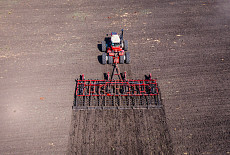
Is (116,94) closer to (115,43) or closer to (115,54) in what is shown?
(115,54)

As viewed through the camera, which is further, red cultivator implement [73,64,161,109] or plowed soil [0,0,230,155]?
red cultivator implement [73,64,161,109]

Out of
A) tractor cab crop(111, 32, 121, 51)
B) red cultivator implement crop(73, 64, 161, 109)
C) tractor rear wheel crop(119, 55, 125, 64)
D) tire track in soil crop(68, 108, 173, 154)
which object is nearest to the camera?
tire track in soil crop(68, 108, 173, 154)

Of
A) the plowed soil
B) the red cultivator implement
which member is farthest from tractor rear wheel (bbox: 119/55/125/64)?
the red cultivator implement

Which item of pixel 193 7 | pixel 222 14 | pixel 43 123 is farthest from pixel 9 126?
pixel 222 14

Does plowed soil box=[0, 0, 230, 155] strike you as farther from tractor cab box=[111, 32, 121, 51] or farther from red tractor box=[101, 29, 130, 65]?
tractor cab box=[111, 32, 121, 51]

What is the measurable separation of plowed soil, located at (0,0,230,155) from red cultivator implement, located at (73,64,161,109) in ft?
1.75

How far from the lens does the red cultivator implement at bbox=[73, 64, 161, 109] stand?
31.9ft

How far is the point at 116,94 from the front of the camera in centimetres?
988

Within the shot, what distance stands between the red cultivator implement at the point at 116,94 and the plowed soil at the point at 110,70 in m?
0.53

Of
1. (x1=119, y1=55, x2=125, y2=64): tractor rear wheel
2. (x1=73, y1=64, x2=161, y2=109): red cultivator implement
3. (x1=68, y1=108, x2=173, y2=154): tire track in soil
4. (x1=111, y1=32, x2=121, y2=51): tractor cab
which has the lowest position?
(x1=68, y1=108, x2=173, y2=154): tire track in soil

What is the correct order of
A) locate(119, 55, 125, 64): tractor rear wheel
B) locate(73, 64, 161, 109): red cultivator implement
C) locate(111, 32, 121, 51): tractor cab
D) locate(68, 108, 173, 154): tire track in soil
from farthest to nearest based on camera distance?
locate(119, 55, 125, 64): tractor rear wheel, locate(111, 32, 121, 51): tractor cab, locate(73, 64, 161, 109): red cultivator implement, locate(68, 108, 173, 154): tire track in soil

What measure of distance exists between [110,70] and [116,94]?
244 centimetres

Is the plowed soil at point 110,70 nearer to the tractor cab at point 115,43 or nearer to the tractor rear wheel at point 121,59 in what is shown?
the tractor rear wheel at point 121,59

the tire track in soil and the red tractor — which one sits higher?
the red tractor
